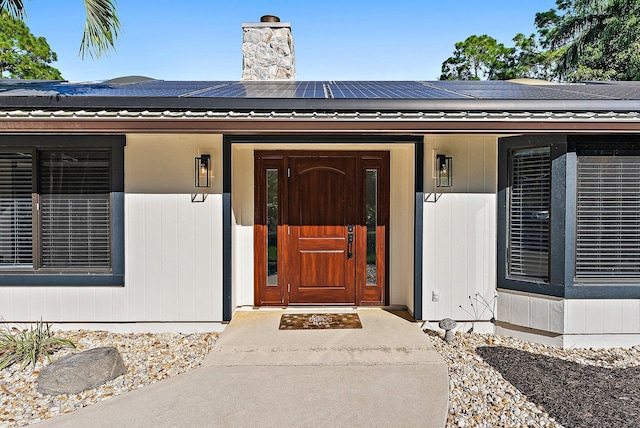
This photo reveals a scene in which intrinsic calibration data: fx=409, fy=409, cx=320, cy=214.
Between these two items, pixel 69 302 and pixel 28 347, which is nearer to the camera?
pixel 28 347

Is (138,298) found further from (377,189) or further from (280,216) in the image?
(377,189)

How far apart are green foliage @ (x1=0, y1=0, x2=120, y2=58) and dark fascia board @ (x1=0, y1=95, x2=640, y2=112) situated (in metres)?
0.55

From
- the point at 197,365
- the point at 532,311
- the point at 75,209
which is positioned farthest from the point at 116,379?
the point at 532,311

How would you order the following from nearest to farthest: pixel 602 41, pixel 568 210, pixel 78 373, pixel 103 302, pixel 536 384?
pixel 78 373, pixel 536 384, pixel 568 210, pixel 103 302, pixel 602 41

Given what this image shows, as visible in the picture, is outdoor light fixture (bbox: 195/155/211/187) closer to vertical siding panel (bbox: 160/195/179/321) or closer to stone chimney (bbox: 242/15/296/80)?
vertical siding panel (bbox: 160/195/179/321)

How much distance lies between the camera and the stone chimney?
325 inches

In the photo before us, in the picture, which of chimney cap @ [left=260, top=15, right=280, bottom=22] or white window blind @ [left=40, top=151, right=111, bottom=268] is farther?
chimney cap @ [left=260, top=15, right=280, bottom=22]

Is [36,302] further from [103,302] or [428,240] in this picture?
[428,240]

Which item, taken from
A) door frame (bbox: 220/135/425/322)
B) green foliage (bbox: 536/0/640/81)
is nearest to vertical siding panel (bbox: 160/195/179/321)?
door frame (bbox: 220/135/425/322)

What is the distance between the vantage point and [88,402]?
144 inches

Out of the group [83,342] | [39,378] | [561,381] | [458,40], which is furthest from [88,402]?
[458,40]

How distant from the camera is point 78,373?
152 inches

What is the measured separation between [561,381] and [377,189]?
3361 millimetres

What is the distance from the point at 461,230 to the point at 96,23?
507cm
